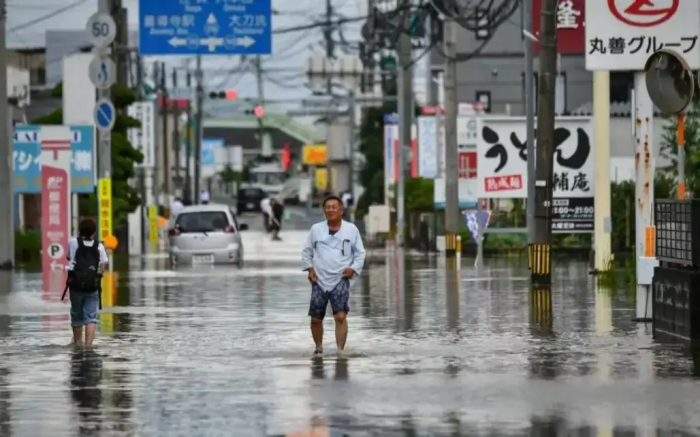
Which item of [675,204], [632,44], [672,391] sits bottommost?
[672,391]

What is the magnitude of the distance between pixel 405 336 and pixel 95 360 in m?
4.09

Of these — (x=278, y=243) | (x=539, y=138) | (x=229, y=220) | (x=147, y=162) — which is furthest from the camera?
(x=147, y=162)

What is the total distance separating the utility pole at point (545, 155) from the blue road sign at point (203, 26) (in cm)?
1584

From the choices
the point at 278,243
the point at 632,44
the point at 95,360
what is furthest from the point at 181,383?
the point at 278,243

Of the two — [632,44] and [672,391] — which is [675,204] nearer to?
[632,44]

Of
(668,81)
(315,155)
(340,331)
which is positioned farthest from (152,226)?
(315,155)

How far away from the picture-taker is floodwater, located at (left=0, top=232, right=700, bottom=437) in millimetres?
12094

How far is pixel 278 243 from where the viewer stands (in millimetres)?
61188

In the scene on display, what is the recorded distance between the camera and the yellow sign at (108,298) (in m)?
22.0

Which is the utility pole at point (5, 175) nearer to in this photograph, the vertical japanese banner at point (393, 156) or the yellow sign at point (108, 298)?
the yellow sign at point (108, 298)

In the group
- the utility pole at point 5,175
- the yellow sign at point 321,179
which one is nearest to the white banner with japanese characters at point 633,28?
the utility pole at point 5,175

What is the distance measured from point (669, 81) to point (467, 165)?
29158mm

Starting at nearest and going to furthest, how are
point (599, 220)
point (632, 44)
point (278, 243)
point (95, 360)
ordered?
point (95, 360), point (632, 44), point (599, 220), point (278, 243)

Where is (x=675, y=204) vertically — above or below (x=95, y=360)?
above
